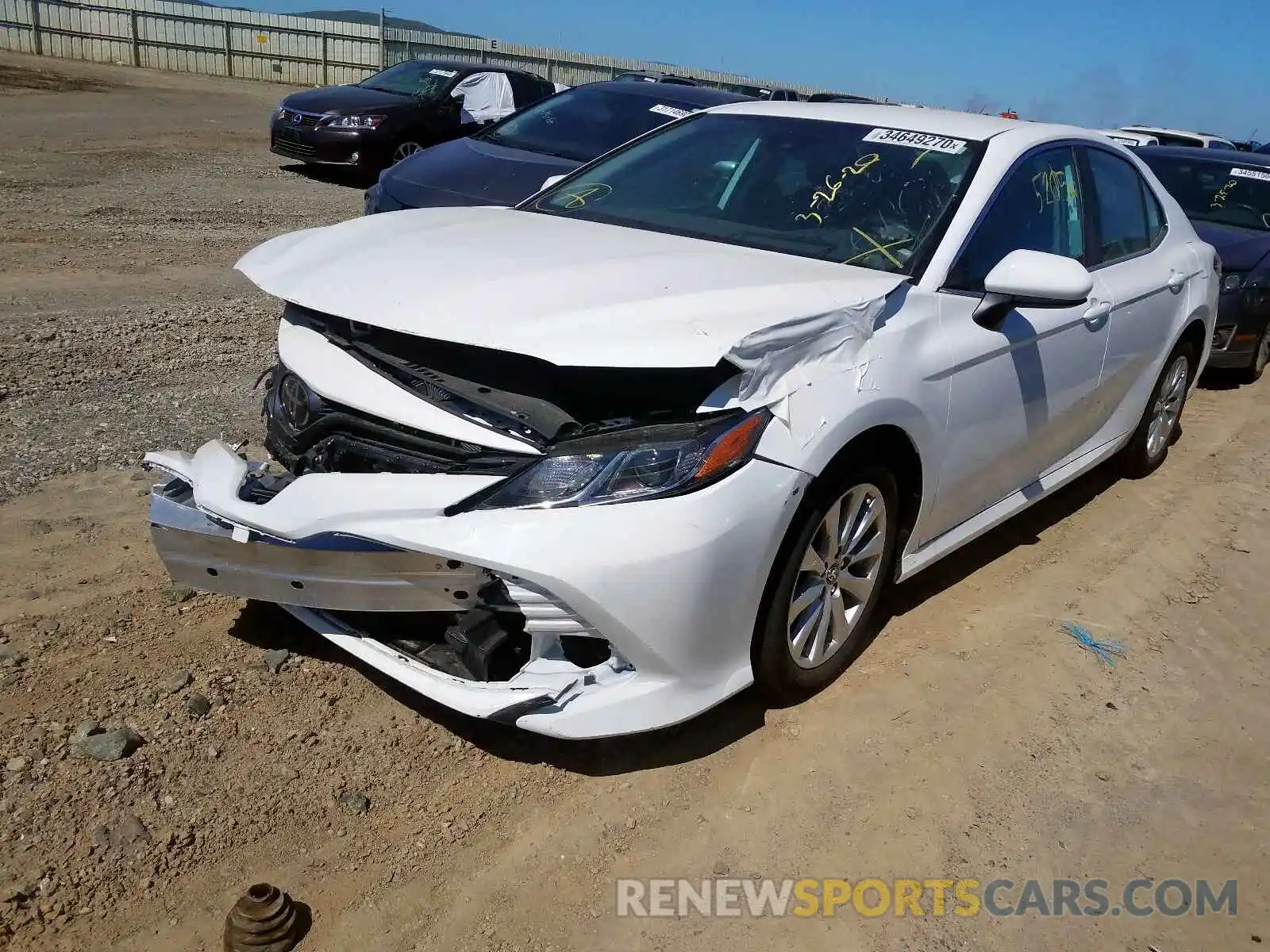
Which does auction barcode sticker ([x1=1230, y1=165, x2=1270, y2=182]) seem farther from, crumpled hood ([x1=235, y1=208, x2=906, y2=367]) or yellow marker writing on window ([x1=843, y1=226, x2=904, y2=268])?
crumpled hood ([x1=235, y1=208, x2=906, y2=367])

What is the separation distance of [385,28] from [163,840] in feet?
106

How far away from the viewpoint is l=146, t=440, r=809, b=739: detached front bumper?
248cm

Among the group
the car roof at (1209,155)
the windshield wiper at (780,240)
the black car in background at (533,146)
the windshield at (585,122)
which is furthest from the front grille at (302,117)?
the windshield wiper at (780,240)

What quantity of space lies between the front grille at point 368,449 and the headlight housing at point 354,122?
10.7 metres

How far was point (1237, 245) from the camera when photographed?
Answer: 7852 mm

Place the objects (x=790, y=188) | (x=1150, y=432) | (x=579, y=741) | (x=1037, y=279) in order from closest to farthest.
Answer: (x=579, y=741) < (x=1037, y=279) < (x=790, y=188) < (x=1150, y=432)

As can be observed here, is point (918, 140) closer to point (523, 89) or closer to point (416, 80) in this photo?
point (416, 80)

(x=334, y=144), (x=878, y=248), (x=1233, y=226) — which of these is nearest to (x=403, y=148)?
(x=334, y=144)

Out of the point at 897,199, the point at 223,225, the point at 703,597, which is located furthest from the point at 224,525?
the point at 223,225

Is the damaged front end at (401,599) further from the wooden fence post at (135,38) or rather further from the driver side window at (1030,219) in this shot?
the wooden fence post at (135,38)

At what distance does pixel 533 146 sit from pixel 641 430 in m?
6.02

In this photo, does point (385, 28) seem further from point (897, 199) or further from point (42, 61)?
point (897, 199)

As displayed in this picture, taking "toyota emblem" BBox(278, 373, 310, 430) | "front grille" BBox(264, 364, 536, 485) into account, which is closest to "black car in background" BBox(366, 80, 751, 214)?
"toyota emblem" BBox(278, 373, 310, 430)

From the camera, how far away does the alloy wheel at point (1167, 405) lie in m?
5.32
